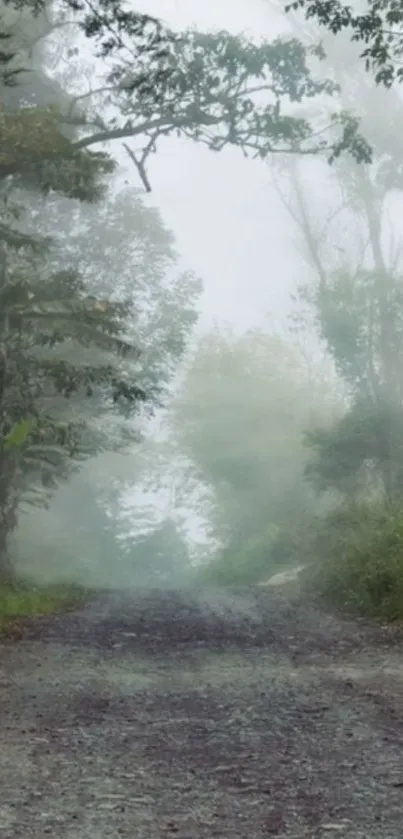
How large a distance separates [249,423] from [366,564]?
3650 cm

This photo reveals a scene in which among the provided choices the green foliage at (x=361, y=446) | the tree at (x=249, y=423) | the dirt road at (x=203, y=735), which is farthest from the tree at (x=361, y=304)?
the dirt road at (x=203, y=735)

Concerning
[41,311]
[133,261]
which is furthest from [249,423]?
[41,311]

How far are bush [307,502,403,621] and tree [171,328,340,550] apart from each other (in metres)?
16.1

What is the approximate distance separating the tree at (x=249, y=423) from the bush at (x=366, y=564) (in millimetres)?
16133

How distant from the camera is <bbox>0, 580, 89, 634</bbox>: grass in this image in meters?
14.2

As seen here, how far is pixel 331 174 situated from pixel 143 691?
34032 mm

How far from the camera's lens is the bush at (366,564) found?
13.7 metres

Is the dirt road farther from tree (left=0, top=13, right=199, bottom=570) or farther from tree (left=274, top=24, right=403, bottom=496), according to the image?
tree (left=274, top=24, right=403, bottom=496)

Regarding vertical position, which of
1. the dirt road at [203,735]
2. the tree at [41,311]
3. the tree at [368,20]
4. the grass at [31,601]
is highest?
the tree at [41,311]

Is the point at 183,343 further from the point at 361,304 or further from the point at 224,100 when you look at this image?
the point at 224,100

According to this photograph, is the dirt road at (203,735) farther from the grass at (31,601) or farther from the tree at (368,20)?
the tree at (368,20)

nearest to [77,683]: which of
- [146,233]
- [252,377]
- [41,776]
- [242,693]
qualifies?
[242,693]

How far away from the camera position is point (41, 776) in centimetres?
532

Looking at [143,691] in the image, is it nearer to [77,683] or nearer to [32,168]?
[77,683]
